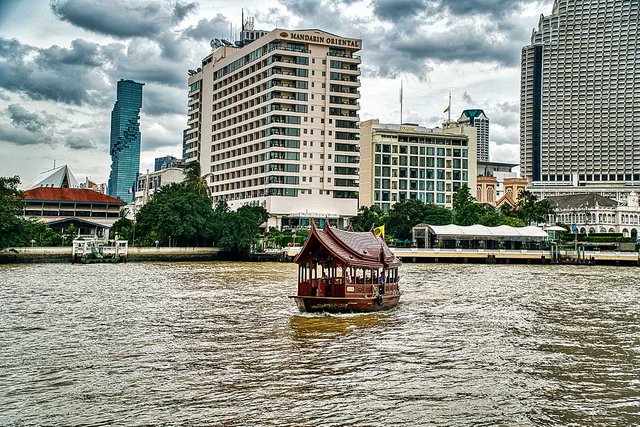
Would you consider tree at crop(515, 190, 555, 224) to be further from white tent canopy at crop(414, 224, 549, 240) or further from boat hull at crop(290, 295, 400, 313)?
boat hull at crop(290, 295, 400, 313)

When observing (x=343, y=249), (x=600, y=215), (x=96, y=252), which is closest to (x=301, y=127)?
(x=96, y=252)

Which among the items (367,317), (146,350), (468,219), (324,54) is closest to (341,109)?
(324,54)

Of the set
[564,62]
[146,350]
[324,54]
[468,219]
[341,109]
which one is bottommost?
[146,350]

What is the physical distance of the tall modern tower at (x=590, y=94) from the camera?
179625 mm

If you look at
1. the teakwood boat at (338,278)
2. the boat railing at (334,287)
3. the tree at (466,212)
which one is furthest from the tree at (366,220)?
the boat railing at (334,287)

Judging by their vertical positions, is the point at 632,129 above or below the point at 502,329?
above

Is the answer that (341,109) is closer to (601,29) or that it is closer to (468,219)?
(468,219)

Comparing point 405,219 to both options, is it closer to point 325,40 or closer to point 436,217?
point 436,217

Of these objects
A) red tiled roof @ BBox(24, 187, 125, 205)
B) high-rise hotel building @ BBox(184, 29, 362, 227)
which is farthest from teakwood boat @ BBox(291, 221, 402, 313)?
red tiled roof @ BBox(24, 187, 125, 205)

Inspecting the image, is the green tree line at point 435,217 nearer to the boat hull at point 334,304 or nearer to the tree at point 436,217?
the tree at point 436,217

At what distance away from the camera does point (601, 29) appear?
182m

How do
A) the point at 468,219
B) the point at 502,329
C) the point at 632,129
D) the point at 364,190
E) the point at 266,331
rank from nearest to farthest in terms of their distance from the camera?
the point at 266,331
the point at 502,329
the point at 468,219
the point at 364,190
the point at 632,129

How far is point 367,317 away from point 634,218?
5212 inches

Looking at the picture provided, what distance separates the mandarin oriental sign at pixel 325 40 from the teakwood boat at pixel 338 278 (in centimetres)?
8367
